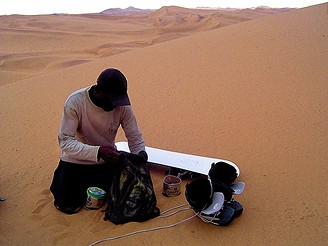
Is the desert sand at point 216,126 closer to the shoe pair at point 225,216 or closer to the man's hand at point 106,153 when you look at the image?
the shoe pair at point 225,216

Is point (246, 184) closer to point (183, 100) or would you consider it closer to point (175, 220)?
point (175, 220)

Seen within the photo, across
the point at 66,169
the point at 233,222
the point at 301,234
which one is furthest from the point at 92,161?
the point at 301,234

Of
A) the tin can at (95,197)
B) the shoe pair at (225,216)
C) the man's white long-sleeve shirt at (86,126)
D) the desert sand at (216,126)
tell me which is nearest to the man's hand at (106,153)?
the man's white long-sleeve shirt at (86,126)

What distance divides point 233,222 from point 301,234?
1.58ft

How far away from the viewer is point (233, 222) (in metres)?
2.79

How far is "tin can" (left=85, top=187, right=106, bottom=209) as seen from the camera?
3.01m

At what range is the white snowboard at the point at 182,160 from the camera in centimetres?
353

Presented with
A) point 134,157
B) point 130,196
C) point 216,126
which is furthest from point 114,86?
point 216,126

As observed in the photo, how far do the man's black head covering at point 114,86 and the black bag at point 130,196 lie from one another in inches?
19.4

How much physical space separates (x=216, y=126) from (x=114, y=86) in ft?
7.31

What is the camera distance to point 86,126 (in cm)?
295

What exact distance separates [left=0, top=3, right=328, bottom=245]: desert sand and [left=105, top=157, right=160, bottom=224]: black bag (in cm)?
7

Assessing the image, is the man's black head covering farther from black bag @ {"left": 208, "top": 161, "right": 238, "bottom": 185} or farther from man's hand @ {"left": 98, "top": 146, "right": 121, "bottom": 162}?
black bag @ {"left": 208, "top": 161, "right": 238, "bottom": 185}

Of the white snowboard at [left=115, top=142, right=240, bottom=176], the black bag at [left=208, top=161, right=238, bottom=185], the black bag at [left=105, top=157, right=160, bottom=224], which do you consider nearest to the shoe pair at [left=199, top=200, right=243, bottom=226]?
the black bag at [left=208, top=161, right=238, bottom=185]
